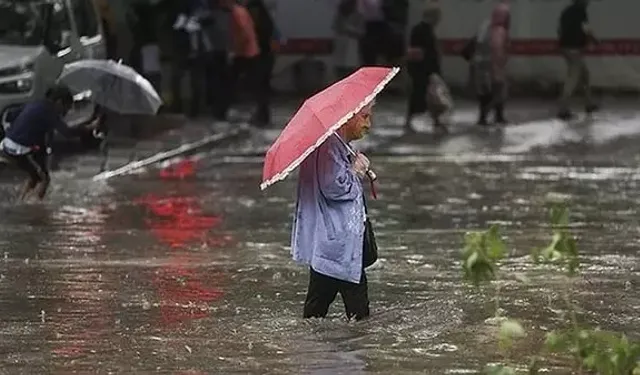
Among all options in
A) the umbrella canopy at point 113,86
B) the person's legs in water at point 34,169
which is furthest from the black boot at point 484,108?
the person's legs in water at point 34,169

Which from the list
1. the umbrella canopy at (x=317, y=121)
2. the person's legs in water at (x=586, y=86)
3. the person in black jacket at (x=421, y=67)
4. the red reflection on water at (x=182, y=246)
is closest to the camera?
the umbrella canopy at (x=317, y=121)

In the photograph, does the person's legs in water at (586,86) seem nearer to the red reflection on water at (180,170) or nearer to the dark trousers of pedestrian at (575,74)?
the dark trousers of pedestrian at (575,74)

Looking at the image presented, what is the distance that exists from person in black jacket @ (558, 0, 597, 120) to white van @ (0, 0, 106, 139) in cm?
882

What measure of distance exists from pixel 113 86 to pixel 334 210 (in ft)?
27.5

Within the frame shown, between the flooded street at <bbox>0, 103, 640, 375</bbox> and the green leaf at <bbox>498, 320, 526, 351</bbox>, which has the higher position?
the green leaf at <bbox>498, 320, 526, 351</bbox>

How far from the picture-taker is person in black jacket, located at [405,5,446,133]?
23484 millimetres

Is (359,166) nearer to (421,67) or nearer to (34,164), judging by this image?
(34,164)

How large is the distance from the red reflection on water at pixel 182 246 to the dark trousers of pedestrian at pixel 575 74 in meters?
9.51

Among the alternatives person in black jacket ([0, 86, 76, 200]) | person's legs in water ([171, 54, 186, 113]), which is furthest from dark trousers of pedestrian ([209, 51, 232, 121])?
person in black jacket ([0, 86, 76, 200])

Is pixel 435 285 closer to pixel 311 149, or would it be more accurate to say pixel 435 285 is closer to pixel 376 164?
pixel 311 149

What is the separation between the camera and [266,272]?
1120cm

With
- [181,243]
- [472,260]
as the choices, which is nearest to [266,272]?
[181,243]

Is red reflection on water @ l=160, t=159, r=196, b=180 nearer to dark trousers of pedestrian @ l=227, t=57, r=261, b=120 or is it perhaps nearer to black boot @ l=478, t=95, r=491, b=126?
dark trousers of pedestrian @ l=227, t=57, r=261, b=120

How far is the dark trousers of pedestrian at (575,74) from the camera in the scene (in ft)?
84.3
